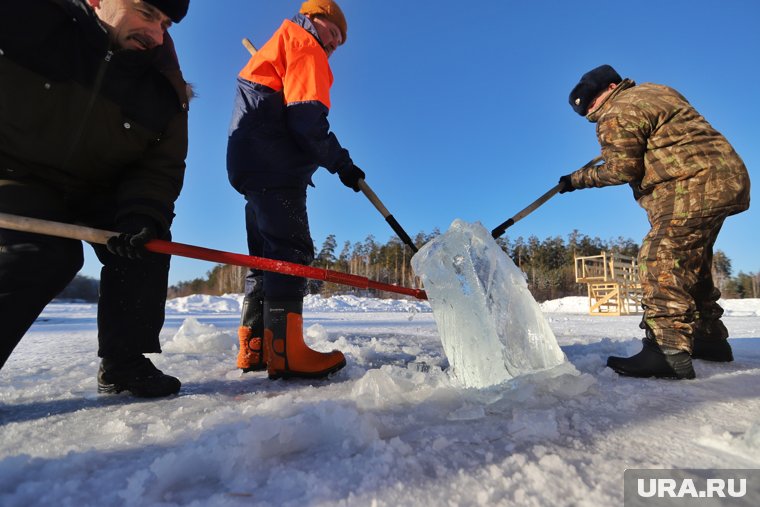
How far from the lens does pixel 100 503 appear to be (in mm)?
675

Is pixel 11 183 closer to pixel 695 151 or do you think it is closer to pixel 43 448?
pixel 43 448

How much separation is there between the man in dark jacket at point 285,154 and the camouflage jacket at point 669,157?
1621 mm

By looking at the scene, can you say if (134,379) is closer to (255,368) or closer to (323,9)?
(255,368)

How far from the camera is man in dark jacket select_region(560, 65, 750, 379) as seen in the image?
1942mm

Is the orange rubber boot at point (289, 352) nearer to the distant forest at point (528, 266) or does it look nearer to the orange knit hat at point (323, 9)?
the orange knit hat at point (323, 9)

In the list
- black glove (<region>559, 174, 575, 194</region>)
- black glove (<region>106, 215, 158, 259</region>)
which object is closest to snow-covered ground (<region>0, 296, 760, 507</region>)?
black glove (<region>106, 215, 158, 259</region>)

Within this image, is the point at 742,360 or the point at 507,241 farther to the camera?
the point at 507,241

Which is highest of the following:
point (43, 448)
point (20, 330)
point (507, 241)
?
point (507, 241)

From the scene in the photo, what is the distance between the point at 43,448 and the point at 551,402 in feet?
4.66

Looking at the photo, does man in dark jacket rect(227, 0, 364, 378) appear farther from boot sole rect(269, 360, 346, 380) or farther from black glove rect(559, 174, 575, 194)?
black glove rect(559, 174, 575, 194)

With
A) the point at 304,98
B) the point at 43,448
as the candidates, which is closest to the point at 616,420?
the point at 43,448

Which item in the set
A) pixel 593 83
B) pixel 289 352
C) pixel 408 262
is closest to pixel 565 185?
pixel 593 83

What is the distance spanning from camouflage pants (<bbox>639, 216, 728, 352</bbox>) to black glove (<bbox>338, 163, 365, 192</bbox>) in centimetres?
163

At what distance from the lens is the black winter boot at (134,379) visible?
154cm
